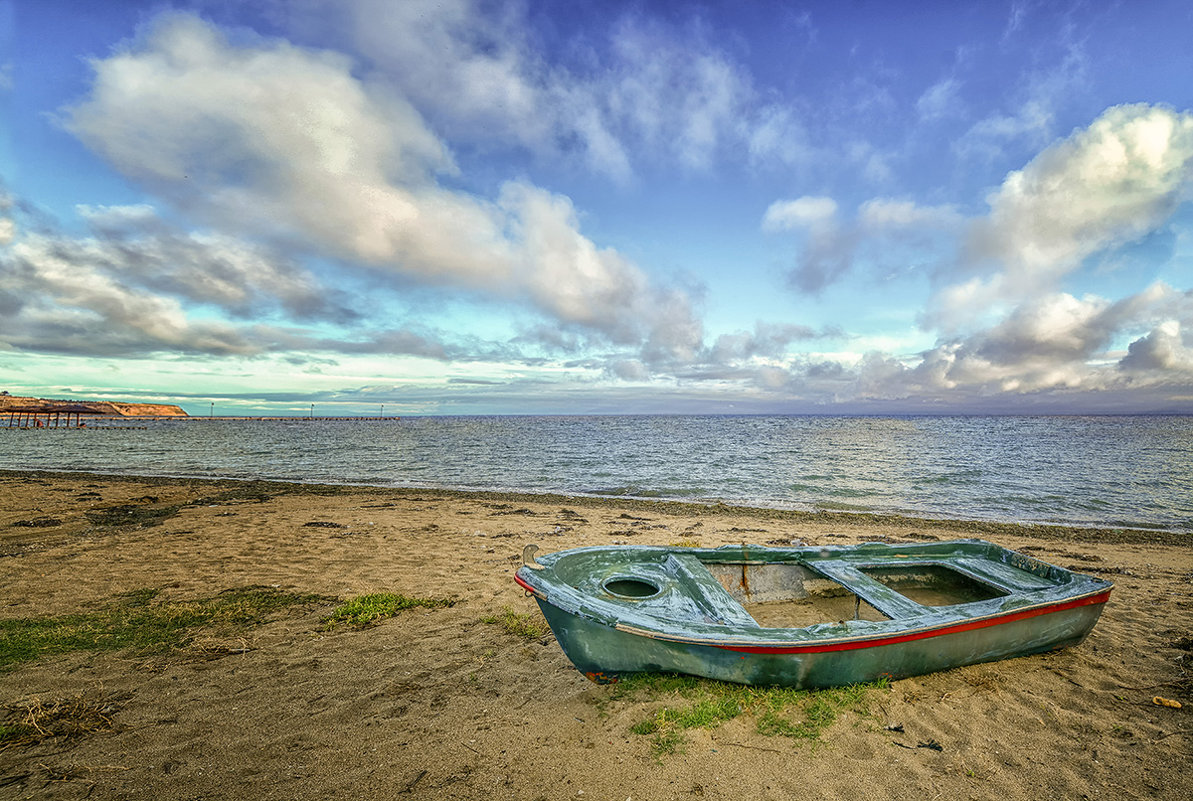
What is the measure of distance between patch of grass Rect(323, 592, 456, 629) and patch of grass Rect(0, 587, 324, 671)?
101 cm

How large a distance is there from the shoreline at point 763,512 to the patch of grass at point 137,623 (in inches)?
470

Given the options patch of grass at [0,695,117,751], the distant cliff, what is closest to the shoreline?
patch of grass at [0,695,117,751]

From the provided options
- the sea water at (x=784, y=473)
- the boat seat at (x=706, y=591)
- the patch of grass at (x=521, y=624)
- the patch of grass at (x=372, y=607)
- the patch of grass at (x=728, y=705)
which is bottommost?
the sea water at (x=784, y=473)

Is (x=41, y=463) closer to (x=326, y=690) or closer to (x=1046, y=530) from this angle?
(x=326, y=690)

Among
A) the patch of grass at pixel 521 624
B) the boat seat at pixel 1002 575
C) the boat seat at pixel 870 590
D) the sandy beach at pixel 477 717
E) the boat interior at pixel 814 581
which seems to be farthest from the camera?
the patch of grass at pixel 521 624

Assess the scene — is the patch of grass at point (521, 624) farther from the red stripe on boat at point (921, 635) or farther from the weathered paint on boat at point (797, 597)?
the red stripe on boat at point (921, 635)

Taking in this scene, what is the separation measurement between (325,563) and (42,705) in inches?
209

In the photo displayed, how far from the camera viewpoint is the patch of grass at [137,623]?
632 cm

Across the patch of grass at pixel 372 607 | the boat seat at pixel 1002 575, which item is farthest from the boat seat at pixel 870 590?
the patch of grass at pixel 372 607

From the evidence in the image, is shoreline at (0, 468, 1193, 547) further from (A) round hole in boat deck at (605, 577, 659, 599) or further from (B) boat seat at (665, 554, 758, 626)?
(A) round hole in boat deck at (605, 577, 659, 599)

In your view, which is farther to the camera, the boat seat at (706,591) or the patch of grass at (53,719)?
the boat seat at (706,591)

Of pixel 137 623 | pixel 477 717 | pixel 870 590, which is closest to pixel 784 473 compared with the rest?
pixel 870 590

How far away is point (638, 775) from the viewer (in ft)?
14.0

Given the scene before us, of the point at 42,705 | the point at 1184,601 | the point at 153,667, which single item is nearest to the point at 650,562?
the point at 153,667
